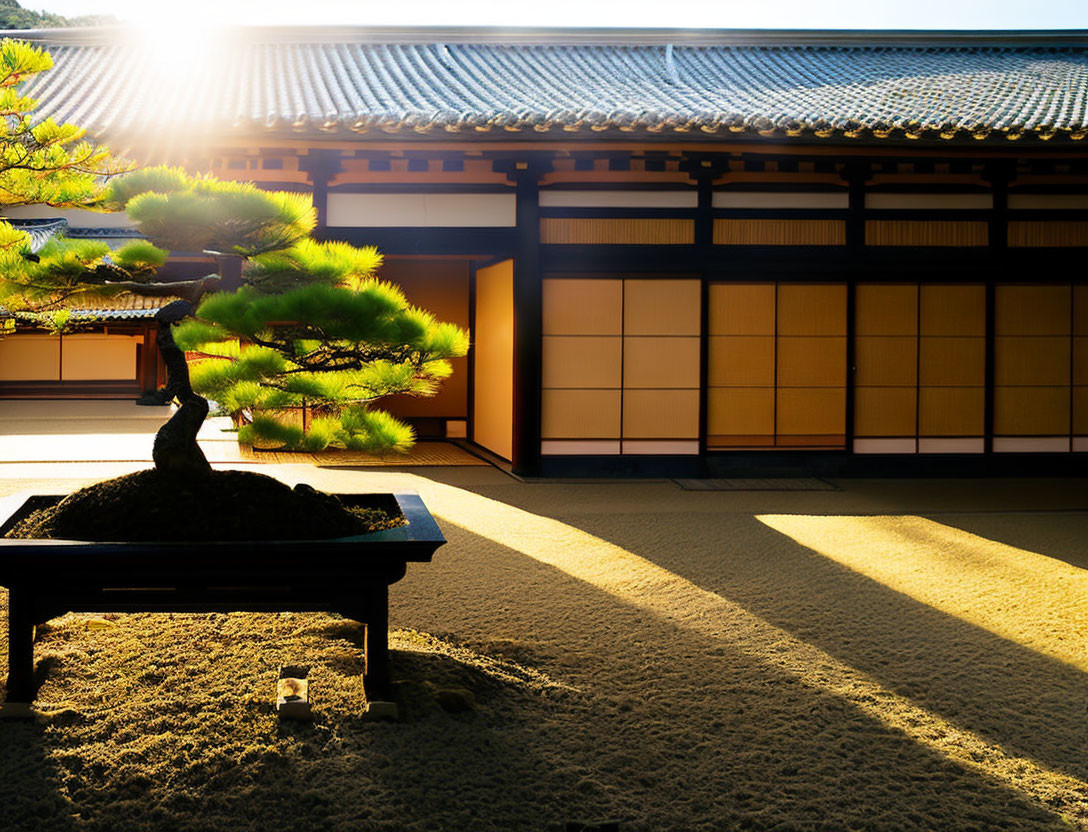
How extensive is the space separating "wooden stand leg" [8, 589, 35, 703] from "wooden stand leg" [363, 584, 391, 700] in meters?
0.96

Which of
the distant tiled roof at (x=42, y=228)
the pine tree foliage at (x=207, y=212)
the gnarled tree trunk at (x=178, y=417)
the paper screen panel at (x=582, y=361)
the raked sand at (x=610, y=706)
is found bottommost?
the raked sand at (x=610, y=706)

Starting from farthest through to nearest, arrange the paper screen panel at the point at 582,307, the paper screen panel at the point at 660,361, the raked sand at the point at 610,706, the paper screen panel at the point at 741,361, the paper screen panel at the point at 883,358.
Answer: the paper screen panel at the point at 883,358
the paper screen panel at the point at 741,361
the paper screen panel at the point at 660,361
the paper screen panel at the point at 582,307
the raked sand at the point at 610,706

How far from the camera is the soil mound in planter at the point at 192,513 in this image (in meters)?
3.05

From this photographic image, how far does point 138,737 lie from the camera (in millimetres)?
2748

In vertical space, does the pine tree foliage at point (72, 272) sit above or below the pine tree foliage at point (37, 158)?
below

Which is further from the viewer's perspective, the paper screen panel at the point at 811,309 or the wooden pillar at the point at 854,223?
the paper screen panel at the point at 811,309

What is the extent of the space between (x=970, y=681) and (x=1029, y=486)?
5556 millimetres

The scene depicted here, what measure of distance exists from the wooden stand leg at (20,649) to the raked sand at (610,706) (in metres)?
0.09

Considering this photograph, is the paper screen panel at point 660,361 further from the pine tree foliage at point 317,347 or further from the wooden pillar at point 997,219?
the pine tree foliage at point 317,347

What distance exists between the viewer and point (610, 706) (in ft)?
10.2

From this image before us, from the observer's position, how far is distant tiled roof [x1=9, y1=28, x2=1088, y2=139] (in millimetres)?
7637

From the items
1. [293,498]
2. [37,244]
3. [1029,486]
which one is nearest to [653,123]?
[1029,486]

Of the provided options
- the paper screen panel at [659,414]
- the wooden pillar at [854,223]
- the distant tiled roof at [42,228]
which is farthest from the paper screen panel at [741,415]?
the distant tiled roof at [42,228]

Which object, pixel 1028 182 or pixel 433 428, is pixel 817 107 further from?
pixel 433 428
